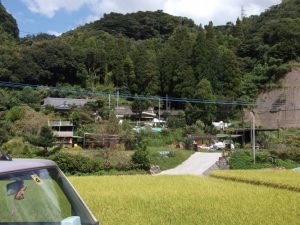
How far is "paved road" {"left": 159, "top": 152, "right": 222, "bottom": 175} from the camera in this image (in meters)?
30.8

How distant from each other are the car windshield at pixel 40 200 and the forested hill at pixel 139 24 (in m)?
97.3

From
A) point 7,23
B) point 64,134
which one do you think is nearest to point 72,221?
point 64,134

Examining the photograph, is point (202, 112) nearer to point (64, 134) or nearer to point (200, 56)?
point (200, 56)

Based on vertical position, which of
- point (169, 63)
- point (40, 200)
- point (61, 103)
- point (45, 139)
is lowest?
point (45, 139)

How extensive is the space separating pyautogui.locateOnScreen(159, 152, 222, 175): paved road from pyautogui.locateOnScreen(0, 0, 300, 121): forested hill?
23.1 m

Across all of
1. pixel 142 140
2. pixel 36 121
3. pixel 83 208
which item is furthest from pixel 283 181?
pixel 36 121

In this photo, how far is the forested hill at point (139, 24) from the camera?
9931 centimetres

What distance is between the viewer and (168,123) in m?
52.8

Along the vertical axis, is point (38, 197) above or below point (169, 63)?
below

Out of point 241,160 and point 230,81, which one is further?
point 230,81

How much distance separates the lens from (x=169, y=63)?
71.6 metres

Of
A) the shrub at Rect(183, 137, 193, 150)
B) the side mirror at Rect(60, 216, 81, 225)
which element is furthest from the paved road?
the side mirror at Rect(60, 216, 81, 225)

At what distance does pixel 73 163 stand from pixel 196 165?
962cm

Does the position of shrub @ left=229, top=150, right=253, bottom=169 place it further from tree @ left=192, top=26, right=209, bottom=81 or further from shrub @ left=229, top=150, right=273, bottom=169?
tree @ left=192, top=26, right=209, bottom=81
